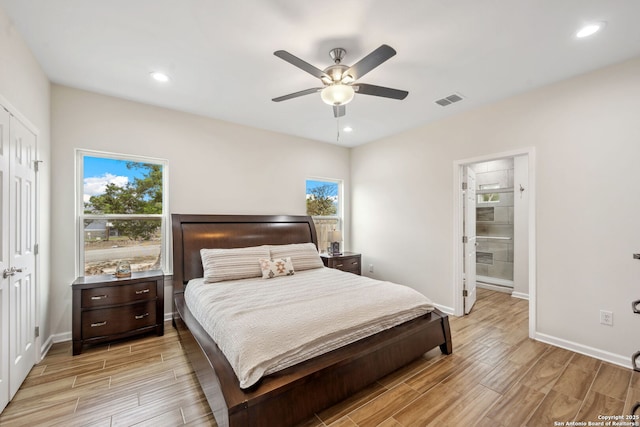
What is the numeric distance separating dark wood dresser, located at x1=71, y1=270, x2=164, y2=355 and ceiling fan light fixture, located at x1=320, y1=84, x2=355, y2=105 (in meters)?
2.69

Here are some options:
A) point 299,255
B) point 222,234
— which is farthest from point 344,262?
point 222,234

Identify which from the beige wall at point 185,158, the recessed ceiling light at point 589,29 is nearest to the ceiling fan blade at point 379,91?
the recessed ceiling light at point 589,29

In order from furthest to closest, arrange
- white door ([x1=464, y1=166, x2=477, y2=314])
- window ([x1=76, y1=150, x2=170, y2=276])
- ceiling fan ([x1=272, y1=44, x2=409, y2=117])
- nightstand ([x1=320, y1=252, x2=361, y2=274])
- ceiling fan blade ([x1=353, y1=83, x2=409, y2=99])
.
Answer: nightstand ([x1=320, y1=252, x2=361, y2=274]) → white door ([x1=464, y1=166, x2=477, y2=314]) → window ([x1=76, y1=150, x2=170, y2=276]) → ceiling fan blade ([x1=353, y1=83, x2=409, y2=99]) → ceiling fan ([x1=272, y1=44, x2=409, y2=117])

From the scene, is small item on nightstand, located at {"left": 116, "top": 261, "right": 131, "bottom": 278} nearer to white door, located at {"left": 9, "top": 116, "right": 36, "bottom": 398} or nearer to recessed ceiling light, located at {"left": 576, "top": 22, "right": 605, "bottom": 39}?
white door, located at {"left": 9, "top": 116, "right": 36, "bottom": 398}

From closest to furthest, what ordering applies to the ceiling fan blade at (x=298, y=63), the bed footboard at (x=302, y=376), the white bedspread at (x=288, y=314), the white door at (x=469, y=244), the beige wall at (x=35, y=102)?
the bed footboard at (x=302, y=376), the white bedspread at (x=288, y=314), the ceiling fan blade at (x=298, y=63), the beige wall at (x=35, y=102), the white door at (x=469, y=244)

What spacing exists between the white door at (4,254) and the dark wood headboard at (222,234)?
58.6 inches

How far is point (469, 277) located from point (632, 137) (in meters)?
2.29

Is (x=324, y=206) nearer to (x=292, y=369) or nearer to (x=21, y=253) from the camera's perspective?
(x=292, y=369)

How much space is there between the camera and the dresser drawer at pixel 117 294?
272 cm

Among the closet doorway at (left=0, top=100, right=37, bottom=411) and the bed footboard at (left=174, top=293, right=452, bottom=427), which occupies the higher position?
the closet doorway at (left=0, top=100, right=37, bottom=411)

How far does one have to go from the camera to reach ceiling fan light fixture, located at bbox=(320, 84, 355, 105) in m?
2.15

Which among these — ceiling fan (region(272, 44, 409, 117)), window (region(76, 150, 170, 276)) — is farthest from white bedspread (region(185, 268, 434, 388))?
ceiling fan (region(272, 44, 409, 117))

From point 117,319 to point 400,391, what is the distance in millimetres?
2885

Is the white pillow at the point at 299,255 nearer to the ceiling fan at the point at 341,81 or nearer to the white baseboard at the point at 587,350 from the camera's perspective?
the ceiling fan at the point at 341,81
